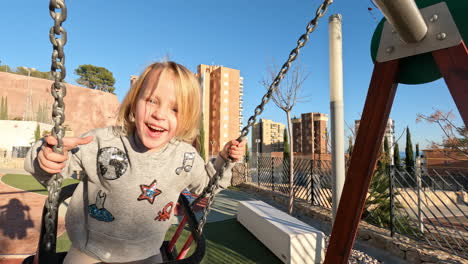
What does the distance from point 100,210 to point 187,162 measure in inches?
19.0

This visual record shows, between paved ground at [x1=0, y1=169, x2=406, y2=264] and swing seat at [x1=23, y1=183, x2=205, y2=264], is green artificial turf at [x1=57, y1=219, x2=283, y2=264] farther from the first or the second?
swing seat at [x1=23, y1=183, x2=205, y2=264]

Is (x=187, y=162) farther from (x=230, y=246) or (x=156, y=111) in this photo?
(x=230, y=246)

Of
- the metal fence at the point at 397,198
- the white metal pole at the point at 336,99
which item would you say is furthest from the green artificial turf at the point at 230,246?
the metal fence at the point at 397,198

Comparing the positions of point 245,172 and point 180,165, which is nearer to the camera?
point 180,165

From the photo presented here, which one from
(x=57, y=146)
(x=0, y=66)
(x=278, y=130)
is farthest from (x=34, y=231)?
(x=278, y=130)

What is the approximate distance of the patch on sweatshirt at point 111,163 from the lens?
48.2 inches

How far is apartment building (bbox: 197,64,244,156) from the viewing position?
1459 inches

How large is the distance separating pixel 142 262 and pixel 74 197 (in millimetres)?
474

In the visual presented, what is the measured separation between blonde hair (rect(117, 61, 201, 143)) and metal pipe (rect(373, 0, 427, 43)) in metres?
0.90

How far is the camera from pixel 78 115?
153 ft

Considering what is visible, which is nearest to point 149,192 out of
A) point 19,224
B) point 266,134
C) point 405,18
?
point 405,18

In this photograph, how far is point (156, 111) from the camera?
1233mm

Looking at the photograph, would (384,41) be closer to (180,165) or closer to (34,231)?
(180,165)

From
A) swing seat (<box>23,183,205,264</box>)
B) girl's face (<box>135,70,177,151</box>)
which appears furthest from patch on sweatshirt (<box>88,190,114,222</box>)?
girl's face (<box>135,70,177,151</box>)
